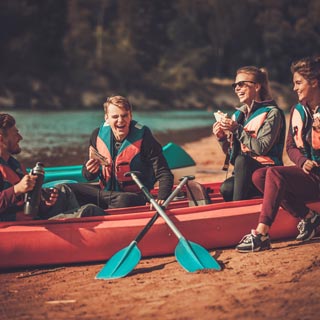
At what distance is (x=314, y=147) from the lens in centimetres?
370

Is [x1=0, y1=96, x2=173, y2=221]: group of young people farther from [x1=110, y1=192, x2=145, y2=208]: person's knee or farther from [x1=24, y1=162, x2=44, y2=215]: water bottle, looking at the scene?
[x1=24, y1=162, x2=44, y2=215]: water bottle

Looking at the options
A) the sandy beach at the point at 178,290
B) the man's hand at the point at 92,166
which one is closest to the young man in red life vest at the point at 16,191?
the man's hand at the point at 92,166

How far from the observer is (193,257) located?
135 inches

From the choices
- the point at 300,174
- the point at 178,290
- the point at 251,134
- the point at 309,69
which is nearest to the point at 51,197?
the point at 178,290

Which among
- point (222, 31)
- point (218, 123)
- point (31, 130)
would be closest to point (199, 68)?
point (222, 31)

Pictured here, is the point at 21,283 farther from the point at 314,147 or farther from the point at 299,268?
the point at 314,147

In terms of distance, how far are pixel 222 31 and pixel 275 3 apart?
18.2 ft

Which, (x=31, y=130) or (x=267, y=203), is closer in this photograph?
(x=267, y=203)

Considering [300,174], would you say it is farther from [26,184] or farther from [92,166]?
[26,184]

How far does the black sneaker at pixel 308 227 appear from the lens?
3881 mm

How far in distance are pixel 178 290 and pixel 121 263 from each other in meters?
0.50

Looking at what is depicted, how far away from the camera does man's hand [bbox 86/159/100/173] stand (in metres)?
3.90

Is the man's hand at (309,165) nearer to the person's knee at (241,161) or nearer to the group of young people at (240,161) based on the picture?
the group of young people at (240,161)

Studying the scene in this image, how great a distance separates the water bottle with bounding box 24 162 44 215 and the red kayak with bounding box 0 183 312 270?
0.24 metres
